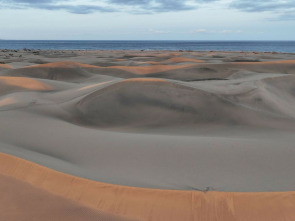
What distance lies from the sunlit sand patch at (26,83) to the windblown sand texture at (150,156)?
180cm

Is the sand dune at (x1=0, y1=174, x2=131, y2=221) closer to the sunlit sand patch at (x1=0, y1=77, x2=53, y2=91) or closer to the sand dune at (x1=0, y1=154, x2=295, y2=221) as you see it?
the sand dune at (x1=0, y1=154, x2=295, y2=221)

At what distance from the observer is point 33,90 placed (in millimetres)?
7926

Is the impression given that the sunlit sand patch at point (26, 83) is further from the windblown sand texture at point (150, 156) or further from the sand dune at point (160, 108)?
the sand dune at point (160, 108)

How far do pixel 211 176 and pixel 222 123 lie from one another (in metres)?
2.59

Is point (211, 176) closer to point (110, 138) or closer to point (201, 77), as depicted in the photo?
point (110, 138)

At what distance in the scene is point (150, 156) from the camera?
10.2 feet

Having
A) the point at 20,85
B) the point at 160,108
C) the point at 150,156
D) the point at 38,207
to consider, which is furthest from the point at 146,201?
the point at 20,85

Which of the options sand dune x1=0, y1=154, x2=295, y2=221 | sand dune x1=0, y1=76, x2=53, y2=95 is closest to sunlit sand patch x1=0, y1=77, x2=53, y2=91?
sand dune x1=0, y1=76, x2=53, y2=95

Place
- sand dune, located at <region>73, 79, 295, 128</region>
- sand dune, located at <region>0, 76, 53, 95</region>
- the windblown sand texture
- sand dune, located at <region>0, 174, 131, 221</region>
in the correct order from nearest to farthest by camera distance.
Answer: sand dune, located at <region>0, 174, 131, 221</region>
the windblown sand texture
sand dune, located at <region>73, 79, 295, 128</region>
sand dune, located at <region>0, 76, 53, 95</region>

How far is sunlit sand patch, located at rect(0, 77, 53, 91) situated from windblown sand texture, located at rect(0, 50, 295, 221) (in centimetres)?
180

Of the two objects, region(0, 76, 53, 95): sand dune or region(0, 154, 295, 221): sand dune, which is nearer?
region(0, 154, 295, 221): sand dune

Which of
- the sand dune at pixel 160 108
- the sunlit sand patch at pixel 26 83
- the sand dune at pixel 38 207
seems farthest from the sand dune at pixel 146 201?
the sunlit sand patch at pixel 26 83

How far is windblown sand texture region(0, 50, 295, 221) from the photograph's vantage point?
198 centimetres

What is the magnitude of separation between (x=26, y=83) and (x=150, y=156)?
21.5 feet
